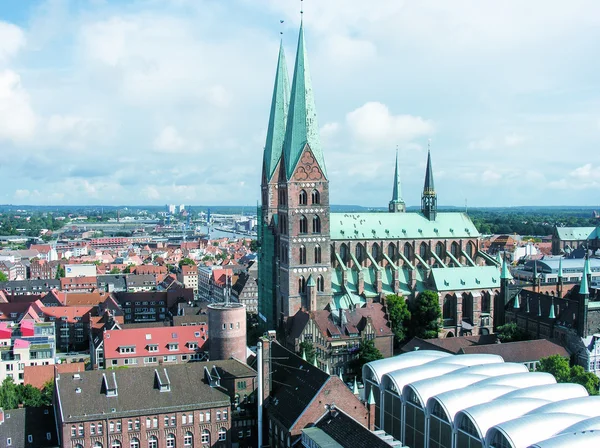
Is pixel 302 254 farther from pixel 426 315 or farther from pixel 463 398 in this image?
pixel 463 398

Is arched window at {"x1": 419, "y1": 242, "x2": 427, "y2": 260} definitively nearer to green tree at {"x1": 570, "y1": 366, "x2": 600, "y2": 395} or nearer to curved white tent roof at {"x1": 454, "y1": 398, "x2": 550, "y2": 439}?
green tree at {"x1": 570, "y1": 366, "x2": 600, "y2": 395}

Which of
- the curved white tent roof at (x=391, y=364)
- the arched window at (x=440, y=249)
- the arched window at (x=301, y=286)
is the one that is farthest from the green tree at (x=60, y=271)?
the curved white tent roof at (x=391, y=364)

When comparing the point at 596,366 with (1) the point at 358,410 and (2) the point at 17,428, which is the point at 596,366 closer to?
(1) the point at 358,410

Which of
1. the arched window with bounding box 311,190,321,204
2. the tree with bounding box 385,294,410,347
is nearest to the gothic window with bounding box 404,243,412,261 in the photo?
the tree with bounding box 385,294,410,347

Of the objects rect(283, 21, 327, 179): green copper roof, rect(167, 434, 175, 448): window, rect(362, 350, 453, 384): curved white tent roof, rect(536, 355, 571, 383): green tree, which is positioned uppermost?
rect(283, 21, 327, 179): green copper roof

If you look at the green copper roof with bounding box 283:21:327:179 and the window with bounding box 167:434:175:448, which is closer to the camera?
the window with bounding box 167:434:175:448

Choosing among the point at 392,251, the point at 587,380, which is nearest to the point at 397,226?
the point at 392,251
